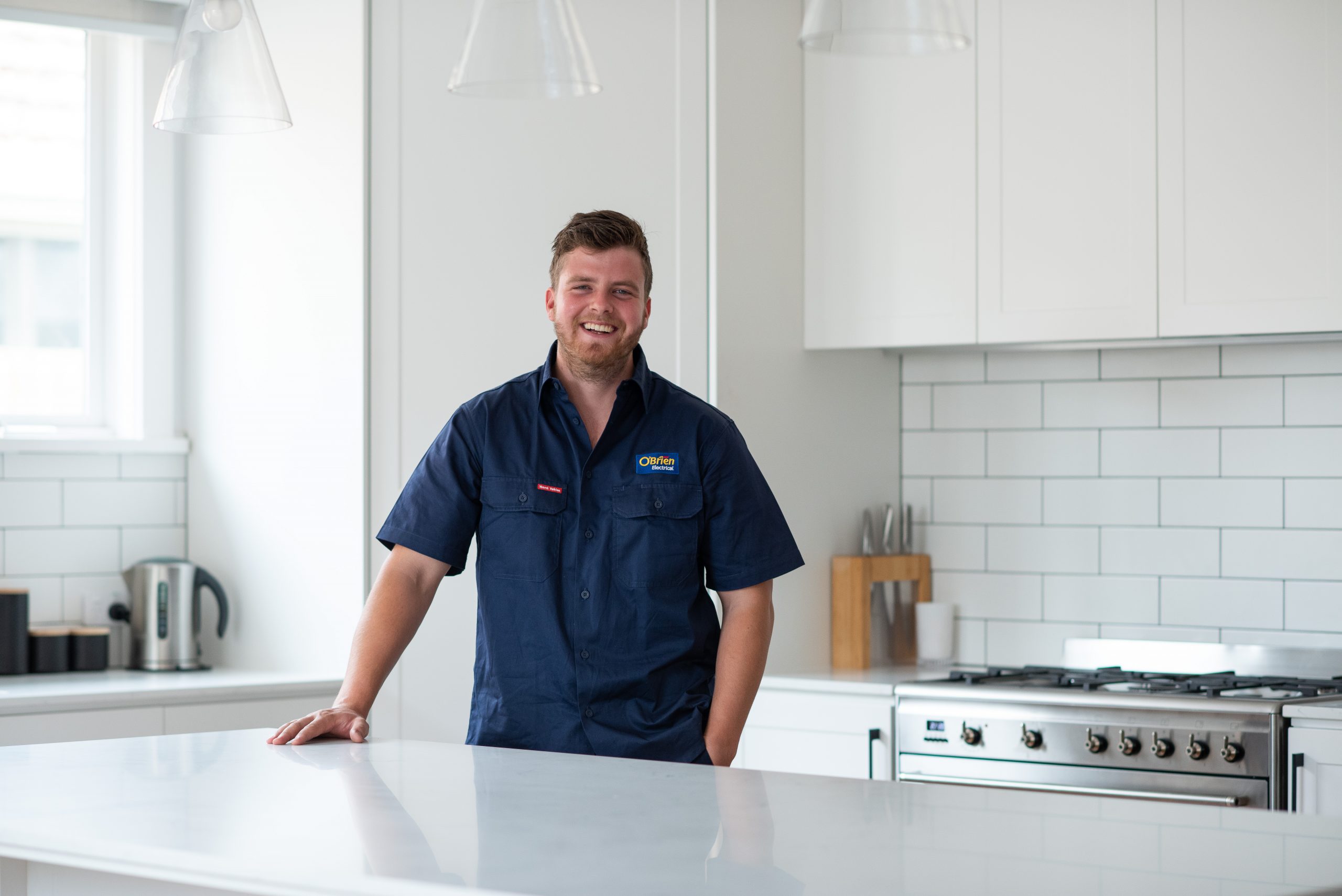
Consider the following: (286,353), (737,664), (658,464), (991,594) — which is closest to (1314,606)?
(991,594)

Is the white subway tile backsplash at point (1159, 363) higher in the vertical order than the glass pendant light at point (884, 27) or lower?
lower

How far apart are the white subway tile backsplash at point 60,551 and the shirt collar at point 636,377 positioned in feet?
5.72

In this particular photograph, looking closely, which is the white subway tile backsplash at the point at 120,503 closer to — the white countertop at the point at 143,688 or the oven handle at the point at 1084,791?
the white countertop at the point at 143,688

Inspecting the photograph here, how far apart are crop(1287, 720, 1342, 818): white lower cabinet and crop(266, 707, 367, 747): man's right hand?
182 centimetres

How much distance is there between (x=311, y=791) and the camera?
5.41 ft

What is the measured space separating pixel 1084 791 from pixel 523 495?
1475mm

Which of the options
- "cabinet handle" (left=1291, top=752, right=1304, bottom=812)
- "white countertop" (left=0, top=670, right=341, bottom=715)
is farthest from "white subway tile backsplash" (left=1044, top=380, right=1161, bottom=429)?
"white countertop" (left=0, top=670, right=341, bottom=715)

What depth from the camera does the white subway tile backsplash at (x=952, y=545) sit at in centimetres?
407

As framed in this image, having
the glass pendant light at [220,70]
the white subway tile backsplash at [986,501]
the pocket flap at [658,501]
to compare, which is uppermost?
the glass pendant light at [220,70]

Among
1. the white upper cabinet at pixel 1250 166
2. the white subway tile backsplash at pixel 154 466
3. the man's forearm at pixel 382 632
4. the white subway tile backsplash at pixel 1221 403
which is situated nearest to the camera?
the man's forearm at pixel 382 632

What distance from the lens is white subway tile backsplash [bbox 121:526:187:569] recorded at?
3.76m

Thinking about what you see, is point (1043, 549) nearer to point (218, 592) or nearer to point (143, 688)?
point (218, 592)

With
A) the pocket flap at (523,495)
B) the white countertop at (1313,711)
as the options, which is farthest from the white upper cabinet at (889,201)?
the pocket flap at (523,495)

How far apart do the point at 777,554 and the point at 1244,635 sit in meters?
1.69
